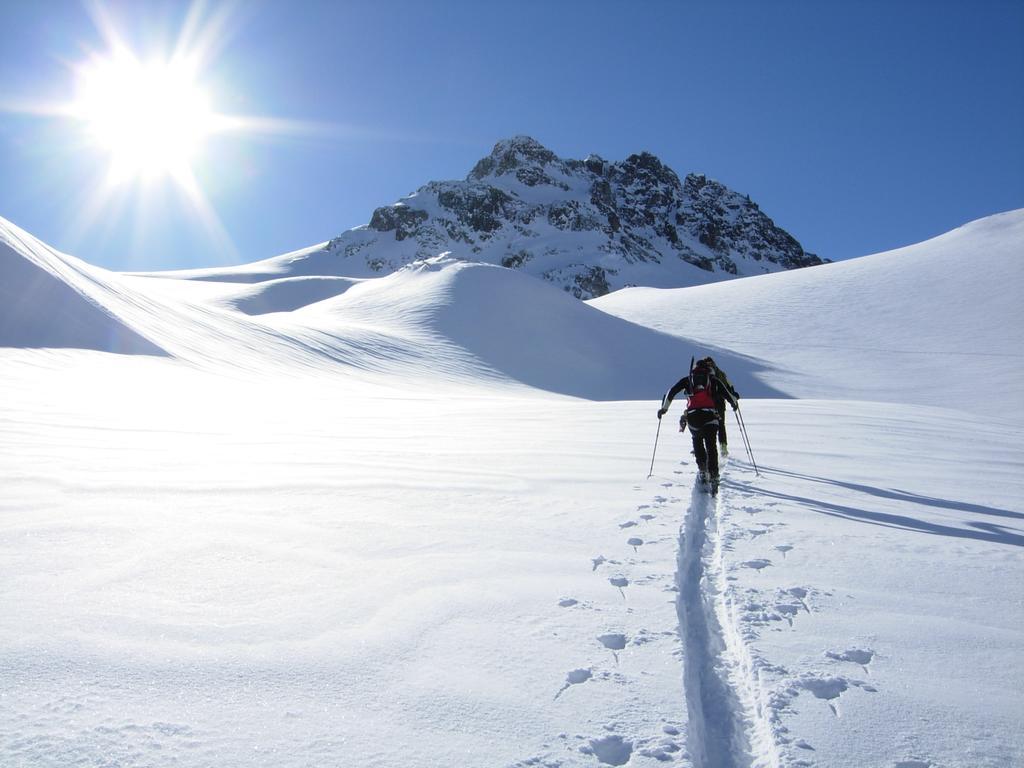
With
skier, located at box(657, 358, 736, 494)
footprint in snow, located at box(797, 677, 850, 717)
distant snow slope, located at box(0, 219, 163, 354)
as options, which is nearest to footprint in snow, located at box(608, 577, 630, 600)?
footprint in snow, located at box(797, 677, 850, 717)

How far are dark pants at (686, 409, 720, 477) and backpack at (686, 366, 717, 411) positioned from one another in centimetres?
9

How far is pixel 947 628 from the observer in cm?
313

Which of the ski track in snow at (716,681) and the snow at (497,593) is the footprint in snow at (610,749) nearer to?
the snow at (497,593)

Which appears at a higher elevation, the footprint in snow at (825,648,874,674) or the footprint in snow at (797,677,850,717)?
the footprint in snow at (825,648,874,674)

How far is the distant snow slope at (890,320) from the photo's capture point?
29.0 metres

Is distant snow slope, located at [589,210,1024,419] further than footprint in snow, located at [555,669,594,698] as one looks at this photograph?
Yes

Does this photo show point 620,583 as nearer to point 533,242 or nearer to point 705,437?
point 705,437

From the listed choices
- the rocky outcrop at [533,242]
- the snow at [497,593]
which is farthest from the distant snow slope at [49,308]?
the rocky outcrop at [533,242]

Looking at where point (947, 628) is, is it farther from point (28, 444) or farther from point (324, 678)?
point (28, 444)

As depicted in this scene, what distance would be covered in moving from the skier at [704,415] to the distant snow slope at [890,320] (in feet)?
78.4

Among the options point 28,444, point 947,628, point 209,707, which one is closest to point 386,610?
point 209,707

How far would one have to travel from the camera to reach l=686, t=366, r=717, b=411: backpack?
6.83 metres

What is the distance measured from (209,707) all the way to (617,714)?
1.68m

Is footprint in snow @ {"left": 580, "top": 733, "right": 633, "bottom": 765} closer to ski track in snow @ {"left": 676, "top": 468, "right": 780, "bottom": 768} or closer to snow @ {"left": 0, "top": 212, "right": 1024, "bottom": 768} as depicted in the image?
snow @ {"left": 0, "top": 212, "right": 1024, "bottom": 768}
